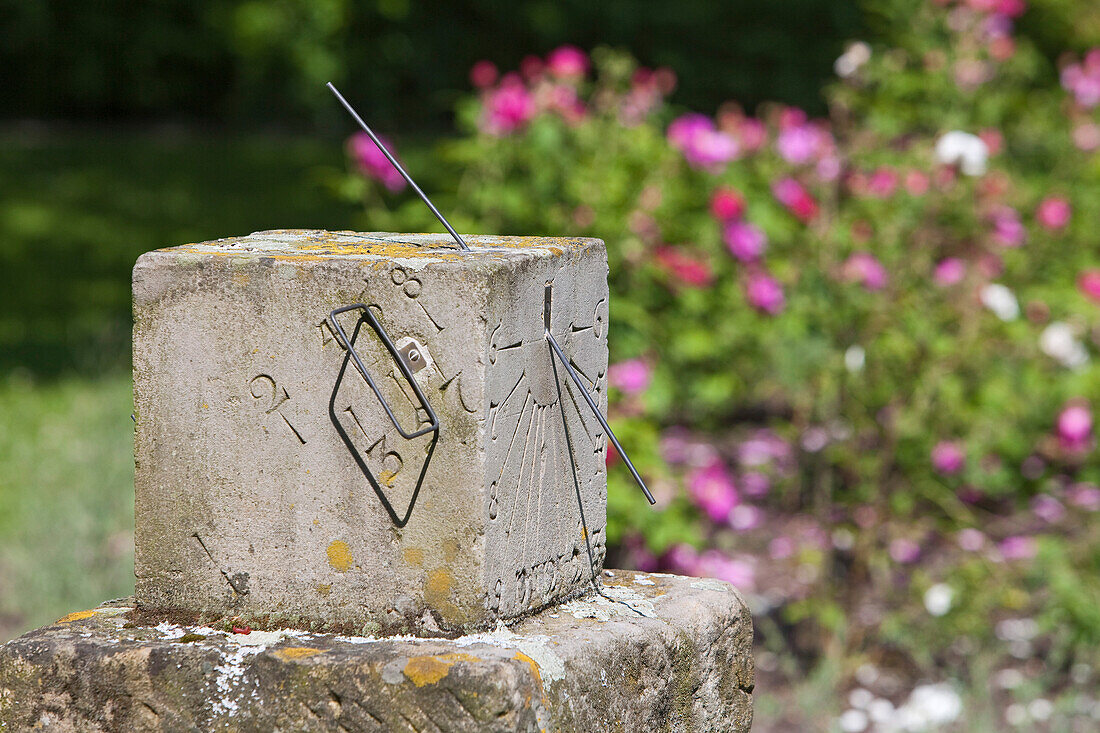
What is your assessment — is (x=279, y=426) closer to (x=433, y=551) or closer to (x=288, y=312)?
(x=288, y=312)

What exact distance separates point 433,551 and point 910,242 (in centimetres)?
262

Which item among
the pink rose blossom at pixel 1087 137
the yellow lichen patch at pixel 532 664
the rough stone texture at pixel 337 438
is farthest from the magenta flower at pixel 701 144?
the yellow lichen patch at pixel 532 664

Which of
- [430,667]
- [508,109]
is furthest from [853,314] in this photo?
[430,667]

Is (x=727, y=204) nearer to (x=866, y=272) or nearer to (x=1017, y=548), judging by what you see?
(x=866, y=272)

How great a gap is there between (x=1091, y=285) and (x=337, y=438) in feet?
12.2

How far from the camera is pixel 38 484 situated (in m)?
4.89

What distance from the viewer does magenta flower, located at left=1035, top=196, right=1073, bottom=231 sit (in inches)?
184

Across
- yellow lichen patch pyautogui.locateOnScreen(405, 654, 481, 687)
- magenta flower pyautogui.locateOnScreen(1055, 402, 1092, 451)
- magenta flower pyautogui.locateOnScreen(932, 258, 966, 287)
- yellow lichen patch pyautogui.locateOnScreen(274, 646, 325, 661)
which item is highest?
magenta flower pyautogui.locateOnScreen(932, 258, 966, 287)

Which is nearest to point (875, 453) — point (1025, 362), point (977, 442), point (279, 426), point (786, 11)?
point (977, 442)

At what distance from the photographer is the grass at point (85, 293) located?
4.18 metres

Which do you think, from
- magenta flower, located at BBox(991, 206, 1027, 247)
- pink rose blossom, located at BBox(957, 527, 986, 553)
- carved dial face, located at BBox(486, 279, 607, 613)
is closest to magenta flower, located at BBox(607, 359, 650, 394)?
pink rose blossom, located at BBox(957, 527, 986, 553)

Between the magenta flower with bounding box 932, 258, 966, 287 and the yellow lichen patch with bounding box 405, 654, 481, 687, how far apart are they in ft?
10.2

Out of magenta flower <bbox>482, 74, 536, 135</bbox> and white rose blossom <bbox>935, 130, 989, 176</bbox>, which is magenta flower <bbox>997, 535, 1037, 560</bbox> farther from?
magenta flower <bbox>482, 74, 536, 135</bbox>

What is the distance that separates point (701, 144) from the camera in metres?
4.49
